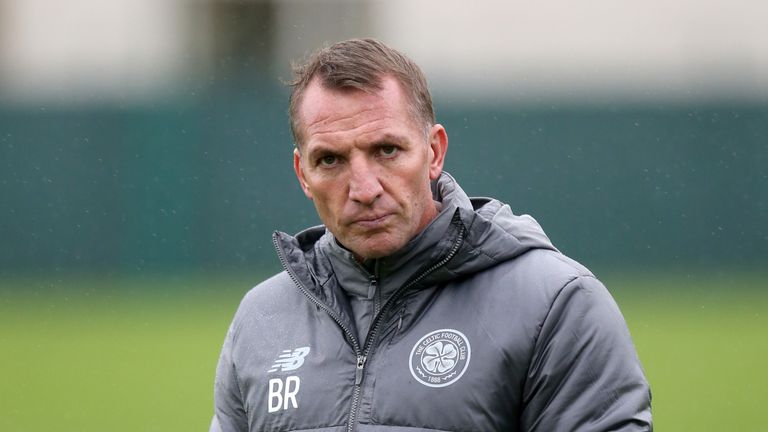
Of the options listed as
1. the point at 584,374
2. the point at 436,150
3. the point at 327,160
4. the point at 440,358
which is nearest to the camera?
the point at 584,374

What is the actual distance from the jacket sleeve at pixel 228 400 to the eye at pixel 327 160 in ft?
1.75

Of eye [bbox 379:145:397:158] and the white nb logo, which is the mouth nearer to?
eye [bbox 379:145:397:158]

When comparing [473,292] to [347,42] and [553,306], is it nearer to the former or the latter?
[553,306]

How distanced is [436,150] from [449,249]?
323 mm

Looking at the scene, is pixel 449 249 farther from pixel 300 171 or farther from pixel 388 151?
pixel 300 171

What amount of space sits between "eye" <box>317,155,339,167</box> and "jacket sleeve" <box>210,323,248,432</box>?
1.75 ft

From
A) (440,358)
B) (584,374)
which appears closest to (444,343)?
(440,358)

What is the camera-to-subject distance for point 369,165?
9.57ft

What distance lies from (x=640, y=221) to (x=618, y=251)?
0.49 meters

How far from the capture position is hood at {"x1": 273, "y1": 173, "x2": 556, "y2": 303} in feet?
9.42

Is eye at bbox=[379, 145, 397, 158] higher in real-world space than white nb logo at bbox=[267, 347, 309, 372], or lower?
higher

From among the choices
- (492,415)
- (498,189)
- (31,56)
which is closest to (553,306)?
(492,415)

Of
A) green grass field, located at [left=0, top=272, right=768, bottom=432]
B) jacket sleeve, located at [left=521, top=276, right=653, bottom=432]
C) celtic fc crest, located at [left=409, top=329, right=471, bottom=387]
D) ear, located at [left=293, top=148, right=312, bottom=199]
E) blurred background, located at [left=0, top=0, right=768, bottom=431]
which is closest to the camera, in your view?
jacket sleeve, located at [left=521, top=276, right=653, bottom=432]

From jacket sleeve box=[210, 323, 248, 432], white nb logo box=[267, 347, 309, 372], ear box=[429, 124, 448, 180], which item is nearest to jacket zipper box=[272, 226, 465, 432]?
white nb logo box=[267, 347, 309, 372]
